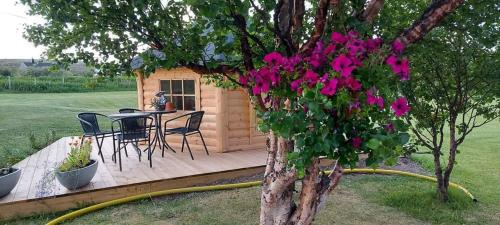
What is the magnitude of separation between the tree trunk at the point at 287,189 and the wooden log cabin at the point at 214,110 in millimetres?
3556

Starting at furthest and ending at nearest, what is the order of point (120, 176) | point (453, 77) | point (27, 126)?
point (27, 126) → point (120, 176) → point (453, 77)

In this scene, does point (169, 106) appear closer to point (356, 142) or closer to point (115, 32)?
point (115, 32)

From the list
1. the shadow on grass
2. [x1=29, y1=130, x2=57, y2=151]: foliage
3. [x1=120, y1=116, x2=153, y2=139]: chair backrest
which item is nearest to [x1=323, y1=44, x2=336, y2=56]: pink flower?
the shadow on grass

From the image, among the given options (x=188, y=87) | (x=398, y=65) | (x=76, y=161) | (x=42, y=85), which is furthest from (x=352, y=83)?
(x=42, y=85)

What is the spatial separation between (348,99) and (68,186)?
338cm

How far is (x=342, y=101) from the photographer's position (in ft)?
4.21

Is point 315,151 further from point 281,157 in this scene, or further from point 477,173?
point 477,173

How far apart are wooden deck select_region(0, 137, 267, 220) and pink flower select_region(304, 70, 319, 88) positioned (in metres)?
3.18

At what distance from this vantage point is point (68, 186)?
370 centimetres

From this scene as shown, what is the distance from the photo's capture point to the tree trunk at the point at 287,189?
6.49 ft

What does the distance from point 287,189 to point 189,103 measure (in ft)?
13.8

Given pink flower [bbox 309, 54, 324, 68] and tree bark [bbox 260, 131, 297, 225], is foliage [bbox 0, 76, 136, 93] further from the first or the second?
pink flower [bbox 309, 54, 324, 68]

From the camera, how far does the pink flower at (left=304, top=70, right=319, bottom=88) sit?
1.32 metres

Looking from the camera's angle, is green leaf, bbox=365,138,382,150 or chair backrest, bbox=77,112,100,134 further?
chair backrest, bbox=77,112,100,134
